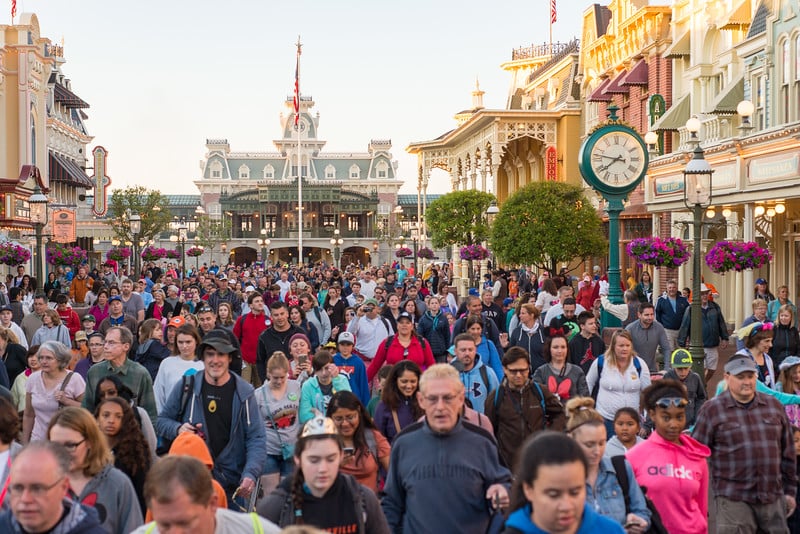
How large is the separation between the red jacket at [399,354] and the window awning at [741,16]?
16.8 metres

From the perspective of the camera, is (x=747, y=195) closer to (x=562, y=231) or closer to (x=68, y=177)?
(x=562, y=231)

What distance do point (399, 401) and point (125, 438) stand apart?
222 cm

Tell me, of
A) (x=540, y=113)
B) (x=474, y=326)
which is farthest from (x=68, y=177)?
(x=474, y=326)

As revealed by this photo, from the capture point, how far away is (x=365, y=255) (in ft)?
353

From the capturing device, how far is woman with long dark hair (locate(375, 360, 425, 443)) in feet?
23.9

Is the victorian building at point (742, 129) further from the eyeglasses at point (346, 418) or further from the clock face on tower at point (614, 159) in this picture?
the eyeglasses at point (346, 418)

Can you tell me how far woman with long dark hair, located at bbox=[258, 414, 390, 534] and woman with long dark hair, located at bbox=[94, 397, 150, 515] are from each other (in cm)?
145

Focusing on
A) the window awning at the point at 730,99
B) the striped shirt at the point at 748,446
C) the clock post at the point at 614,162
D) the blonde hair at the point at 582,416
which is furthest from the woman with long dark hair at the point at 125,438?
the window awning at the point at 730,99

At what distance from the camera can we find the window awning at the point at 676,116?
27984 mm

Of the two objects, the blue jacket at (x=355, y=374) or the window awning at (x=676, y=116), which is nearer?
the blue jacket at (x=355, y=374)

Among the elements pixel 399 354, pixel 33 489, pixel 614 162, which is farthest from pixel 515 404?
pixel 614 162

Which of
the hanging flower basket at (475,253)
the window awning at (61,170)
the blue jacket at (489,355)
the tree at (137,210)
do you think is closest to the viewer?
the blue jacket at (489,355)

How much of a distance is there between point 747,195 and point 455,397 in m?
15.4

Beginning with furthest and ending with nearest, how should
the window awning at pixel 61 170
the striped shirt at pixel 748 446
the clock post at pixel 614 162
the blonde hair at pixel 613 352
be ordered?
the window awning at pixel 61 170 → the clock post at pixel 614 162 → the blonde hair at pixel 613 352 → the striped shirt at pixel 748 446
